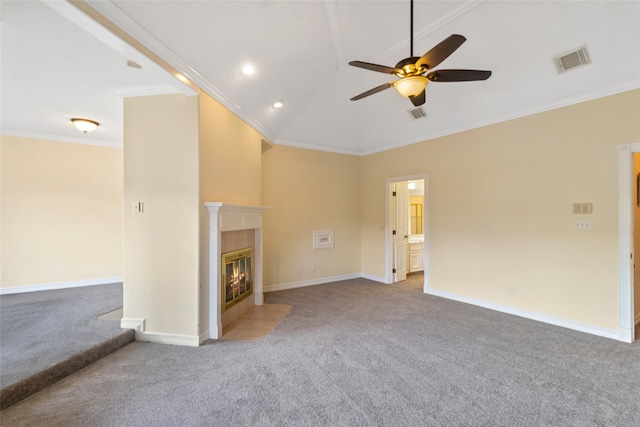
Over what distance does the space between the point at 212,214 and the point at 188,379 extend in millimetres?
1608

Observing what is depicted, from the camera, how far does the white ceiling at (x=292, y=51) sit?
2.28 metres

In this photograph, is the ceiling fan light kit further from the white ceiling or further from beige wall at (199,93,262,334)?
beige wall at (199,93,262,334)

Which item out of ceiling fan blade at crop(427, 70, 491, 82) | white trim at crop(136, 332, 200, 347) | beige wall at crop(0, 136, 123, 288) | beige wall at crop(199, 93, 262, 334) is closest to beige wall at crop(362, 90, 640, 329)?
ceiling fan blade at crop(427, 70, 491, 82)

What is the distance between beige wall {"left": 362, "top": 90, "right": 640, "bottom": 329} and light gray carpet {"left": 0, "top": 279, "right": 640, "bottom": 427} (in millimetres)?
616

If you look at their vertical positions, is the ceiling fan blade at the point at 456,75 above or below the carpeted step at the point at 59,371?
above

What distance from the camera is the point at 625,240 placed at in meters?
3.10

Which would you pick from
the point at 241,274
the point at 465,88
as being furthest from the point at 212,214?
the point at 465,88

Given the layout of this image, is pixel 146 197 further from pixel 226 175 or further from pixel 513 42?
pixel 513 42

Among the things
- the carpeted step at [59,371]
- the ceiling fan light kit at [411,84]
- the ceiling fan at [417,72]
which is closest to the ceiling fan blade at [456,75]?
the ceiling fan at [417,72]

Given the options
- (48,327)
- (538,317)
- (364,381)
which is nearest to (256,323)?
(364,381)

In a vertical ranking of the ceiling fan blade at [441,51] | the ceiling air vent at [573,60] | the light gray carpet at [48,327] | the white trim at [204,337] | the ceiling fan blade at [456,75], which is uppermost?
the ceiling air vent at [573,60]

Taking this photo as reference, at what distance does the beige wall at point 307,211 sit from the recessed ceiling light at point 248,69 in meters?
2.04

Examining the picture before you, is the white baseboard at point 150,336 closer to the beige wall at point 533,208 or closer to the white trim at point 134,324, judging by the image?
the white trim at point 134,324

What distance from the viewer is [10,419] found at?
1.89 m
